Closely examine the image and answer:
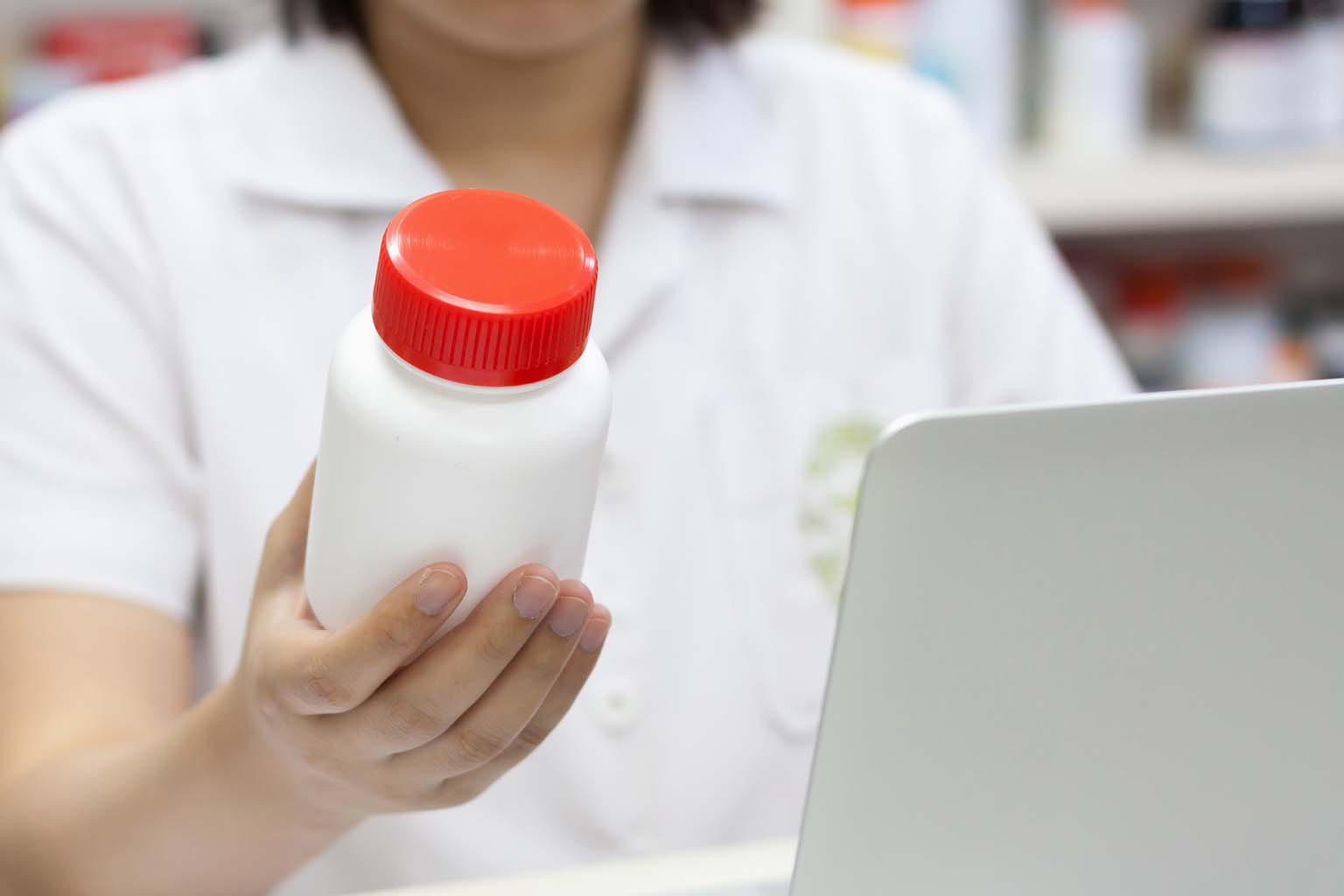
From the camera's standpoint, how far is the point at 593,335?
0.75 m

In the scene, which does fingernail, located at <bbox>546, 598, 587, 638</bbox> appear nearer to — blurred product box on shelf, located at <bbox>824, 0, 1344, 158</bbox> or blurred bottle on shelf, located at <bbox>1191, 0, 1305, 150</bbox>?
blurred product box on shelf, located at <bbox>824, 0, 1344, 158</bbox>

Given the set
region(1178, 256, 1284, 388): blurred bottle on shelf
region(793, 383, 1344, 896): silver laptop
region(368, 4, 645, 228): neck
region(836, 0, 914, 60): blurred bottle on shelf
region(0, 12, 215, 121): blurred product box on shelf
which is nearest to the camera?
region(793, 383, 1344, 896): silver laptop

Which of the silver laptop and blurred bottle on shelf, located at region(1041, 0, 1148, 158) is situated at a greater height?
the silver laptop

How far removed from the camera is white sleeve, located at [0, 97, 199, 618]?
2.17 feet

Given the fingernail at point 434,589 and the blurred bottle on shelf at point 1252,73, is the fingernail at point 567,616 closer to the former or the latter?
the fingernail at point 434,589

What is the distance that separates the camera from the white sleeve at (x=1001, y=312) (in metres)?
0.87

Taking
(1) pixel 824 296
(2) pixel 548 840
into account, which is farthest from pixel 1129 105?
(2) pixel 548 840

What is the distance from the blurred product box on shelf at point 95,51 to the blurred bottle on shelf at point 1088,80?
812 millimetres

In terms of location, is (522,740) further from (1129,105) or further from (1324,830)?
(1129,105)

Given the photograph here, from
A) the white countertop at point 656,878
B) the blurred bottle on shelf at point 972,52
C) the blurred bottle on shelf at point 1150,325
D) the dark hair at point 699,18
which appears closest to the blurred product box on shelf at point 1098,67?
the blurred bottle on shelf at point 972,52

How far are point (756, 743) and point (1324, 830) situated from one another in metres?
0.40

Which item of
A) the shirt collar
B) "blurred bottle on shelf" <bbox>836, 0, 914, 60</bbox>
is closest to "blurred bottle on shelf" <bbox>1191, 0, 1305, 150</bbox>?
"blurred bottle on shelf" <bbox>836, 0, 914, 60</bbox>

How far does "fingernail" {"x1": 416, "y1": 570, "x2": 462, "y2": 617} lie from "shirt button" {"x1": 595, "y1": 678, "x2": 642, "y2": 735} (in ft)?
1.29

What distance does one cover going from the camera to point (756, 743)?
2.53ft
